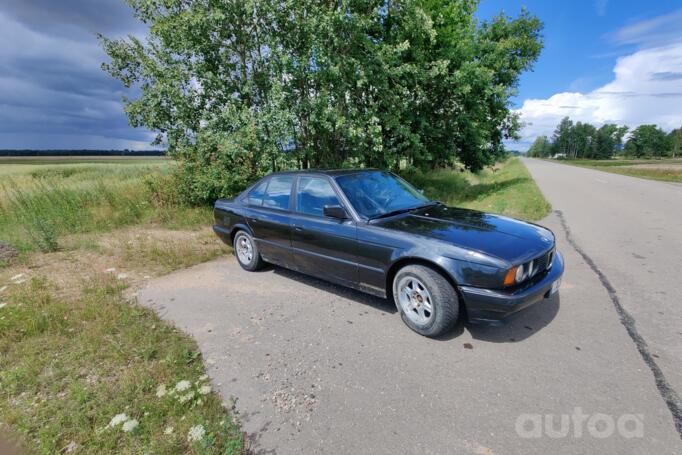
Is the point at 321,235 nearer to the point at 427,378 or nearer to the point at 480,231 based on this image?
the point at 480,231

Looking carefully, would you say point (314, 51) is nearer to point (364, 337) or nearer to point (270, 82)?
point (270, 82)

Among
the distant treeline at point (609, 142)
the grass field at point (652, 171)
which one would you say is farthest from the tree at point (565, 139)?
the grass field at point (652, 171)

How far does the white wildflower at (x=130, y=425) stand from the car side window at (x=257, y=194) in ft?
10.4

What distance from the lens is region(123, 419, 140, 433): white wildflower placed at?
209 centimetres

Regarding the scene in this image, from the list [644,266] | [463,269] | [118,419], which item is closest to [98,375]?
[118,419]

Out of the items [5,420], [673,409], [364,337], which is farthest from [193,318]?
[673,409]

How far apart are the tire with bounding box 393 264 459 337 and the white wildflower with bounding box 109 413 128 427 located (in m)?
2.37

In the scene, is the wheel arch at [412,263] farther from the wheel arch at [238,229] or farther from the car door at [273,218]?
the wheel arch at [238,229]

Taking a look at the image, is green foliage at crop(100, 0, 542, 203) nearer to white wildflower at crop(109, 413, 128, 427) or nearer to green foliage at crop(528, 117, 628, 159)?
white wildflower at crop(109, 413, 128, 427)

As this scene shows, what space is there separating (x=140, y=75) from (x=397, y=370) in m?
10.5

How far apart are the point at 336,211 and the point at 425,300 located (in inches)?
51.7

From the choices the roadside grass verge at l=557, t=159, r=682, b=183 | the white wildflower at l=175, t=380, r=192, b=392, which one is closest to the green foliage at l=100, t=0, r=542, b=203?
the white wildflower at l=175, t=380, r=192, b=392

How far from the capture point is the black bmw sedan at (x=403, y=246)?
9.29 feet

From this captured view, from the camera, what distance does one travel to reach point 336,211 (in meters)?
3.60
